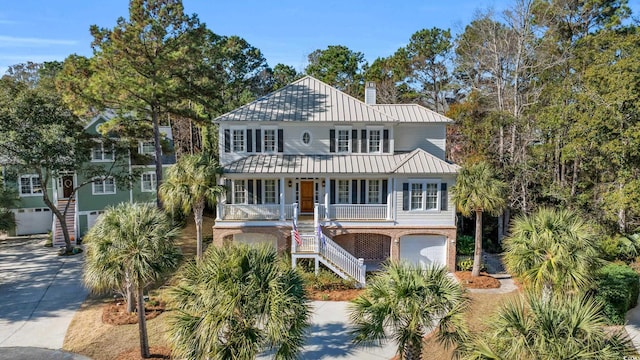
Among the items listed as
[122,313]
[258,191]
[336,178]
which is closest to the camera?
[122,313]

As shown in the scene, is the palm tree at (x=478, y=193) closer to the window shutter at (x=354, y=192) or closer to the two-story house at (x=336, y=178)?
the two-story house at (x=336, y=178)

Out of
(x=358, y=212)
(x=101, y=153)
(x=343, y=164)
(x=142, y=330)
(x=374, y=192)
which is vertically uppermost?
(x=101, y=153)

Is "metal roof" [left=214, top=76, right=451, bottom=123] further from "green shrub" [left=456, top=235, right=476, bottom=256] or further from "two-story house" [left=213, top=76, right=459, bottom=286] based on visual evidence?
"green shrub" [left=456, top=235, right=476, bottom=256]

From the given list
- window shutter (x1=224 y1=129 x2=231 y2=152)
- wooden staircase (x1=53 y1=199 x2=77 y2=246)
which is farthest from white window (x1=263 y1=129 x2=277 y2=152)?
wooden staircase (x1=53 y1=199 x2=77 y2=246)

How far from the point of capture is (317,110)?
22.5 m

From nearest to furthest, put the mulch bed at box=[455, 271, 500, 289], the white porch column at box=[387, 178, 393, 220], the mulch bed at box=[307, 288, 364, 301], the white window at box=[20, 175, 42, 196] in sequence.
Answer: the mulch bed at box=[307, 288, 364, 301] < the mulch bed at box=[455, 271, 500, 289] < the white porch column at box=[387, 178, 393, 220] < the white window at box=[20, 175, 42, 196]

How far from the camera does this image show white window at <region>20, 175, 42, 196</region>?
2811 centimetres

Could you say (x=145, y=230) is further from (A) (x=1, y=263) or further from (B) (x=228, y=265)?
(A) (x=1, y=263)

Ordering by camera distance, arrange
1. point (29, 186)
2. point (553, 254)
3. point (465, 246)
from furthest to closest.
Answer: point (29, 186) < point (465, 246) < point (553, 254)

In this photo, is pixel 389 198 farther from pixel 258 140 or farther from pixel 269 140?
pixel 258 140

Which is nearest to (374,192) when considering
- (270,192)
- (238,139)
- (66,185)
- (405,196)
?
(405,196)

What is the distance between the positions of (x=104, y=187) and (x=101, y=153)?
2.43 m

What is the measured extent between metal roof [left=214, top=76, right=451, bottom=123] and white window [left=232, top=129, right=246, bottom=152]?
2.66 feet

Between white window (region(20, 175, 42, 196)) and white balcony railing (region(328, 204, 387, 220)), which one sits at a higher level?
white window (region(20, 175, 42, 196))
